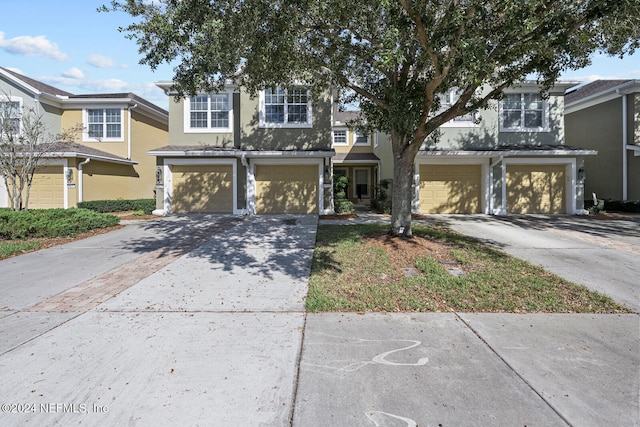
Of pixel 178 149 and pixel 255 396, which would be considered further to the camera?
pixel 178 149

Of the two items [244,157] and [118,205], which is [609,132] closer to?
[244,157]

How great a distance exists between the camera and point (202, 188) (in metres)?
16.0

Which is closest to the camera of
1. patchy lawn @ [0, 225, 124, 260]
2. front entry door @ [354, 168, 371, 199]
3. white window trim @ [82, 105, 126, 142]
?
patchy lawn @ [0, 225, 124, 260]

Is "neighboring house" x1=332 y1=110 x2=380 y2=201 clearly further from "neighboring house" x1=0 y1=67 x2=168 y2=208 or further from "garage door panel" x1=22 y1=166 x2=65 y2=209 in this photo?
"garage door panel" x1=22 y1=166 x2=65 y2=209

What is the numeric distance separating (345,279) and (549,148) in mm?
14040

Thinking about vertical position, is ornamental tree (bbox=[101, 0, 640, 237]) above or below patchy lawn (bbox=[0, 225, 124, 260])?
above

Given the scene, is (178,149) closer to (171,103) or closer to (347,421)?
(171,103)

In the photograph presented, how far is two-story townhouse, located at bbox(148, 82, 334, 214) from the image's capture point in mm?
15312

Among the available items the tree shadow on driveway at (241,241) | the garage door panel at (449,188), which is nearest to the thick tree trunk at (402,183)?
the tree shadow on driveway at (241,241)

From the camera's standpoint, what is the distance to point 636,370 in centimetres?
330

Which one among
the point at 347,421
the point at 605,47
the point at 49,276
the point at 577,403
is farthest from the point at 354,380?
the point at 605,47

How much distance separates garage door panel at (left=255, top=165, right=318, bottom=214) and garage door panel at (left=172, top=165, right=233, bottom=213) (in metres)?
1.46

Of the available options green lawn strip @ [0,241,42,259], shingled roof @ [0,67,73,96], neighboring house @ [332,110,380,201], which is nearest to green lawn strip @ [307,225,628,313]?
green lawn strip @ [0,241,42,259]

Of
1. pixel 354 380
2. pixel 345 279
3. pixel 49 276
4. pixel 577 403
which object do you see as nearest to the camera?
pixel 577 403
